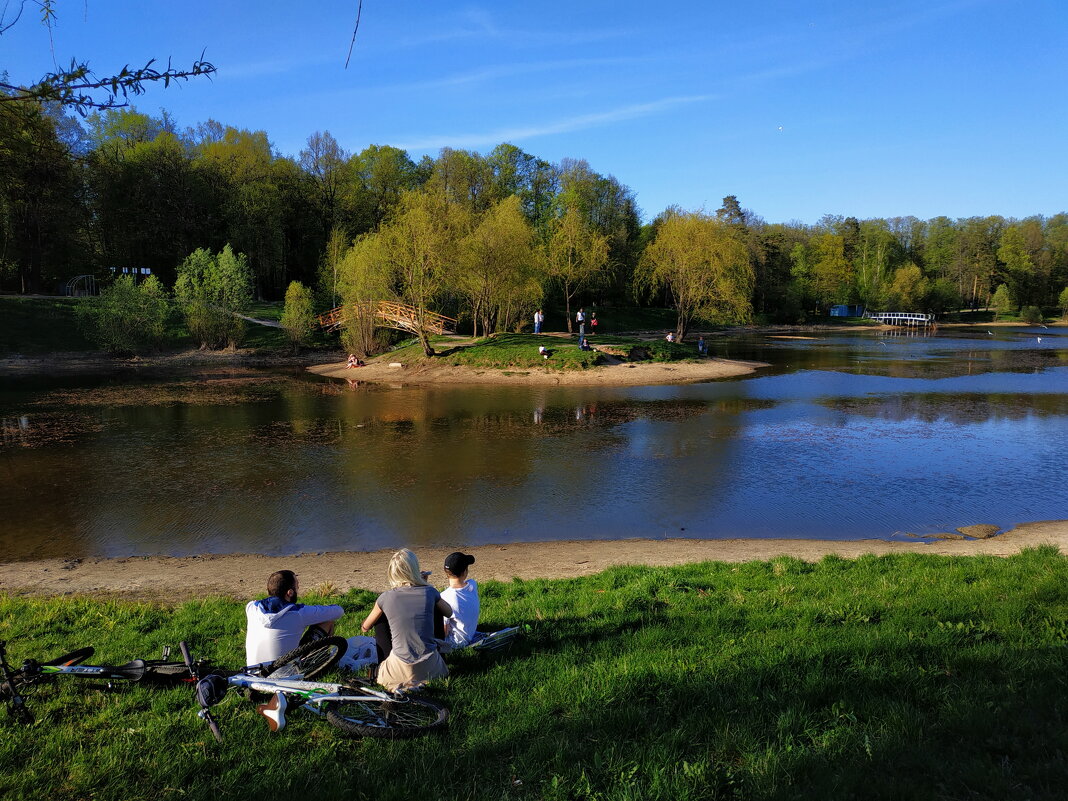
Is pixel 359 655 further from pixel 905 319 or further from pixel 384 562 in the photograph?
pixel 905 319

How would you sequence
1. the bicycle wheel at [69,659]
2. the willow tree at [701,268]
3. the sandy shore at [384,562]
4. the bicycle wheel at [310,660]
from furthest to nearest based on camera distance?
the willow tree at [701,268] → the sandy shore at [384,562] → the bicycle wheel at [69,659] → the bicycle wheel at [310,660]

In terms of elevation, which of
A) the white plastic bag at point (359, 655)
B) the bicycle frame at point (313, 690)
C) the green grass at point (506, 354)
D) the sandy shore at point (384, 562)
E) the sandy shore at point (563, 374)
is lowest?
the sandy shore at point (384, 562)

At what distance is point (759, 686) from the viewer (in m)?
4.76

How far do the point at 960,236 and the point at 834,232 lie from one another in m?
20.2

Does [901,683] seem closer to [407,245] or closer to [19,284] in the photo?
[407,245]

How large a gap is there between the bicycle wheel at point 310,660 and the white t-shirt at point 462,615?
116 centimetres

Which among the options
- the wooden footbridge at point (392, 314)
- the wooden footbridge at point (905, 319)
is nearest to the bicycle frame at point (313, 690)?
the wooden footbridge at point (392, 314)

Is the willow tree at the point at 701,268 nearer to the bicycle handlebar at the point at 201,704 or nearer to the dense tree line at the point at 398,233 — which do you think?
the dense tree line at the point at 398,233

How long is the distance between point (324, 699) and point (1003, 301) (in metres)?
127

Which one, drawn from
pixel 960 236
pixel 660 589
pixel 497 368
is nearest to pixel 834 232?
pixel 960 236

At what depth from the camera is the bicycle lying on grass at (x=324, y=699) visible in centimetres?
438

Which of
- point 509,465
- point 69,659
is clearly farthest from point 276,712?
point 509,465

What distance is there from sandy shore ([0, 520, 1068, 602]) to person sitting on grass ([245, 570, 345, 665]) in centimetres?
354

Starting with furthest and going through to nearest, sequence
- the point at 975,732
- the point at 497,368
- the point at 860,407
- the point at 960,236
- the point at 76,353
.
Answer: the point at 960,236, the point at 76,353, the point at 497,368, the point at 860,407, the point at 975,732
